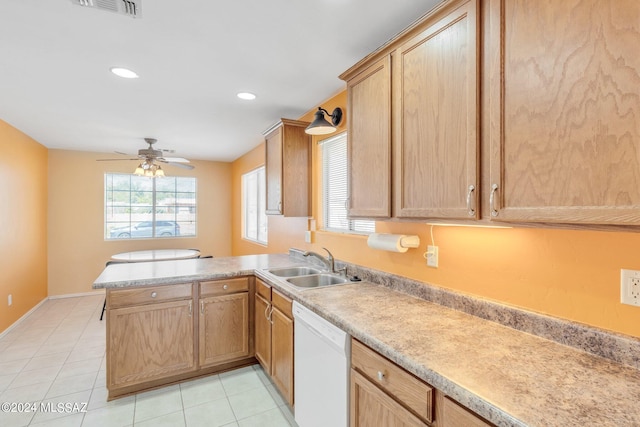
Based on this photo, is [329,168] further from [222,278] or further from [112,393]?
[112,393]

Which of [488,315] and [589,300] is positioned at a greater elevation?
[589,300]

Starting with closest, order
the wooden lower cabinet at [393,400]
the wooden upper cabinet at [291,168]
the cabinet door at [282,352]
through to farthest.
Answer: the wooden lower cabinet at [393,400] < the cabinet door at [282,352] < the wooden upper cabinet at [291,168]

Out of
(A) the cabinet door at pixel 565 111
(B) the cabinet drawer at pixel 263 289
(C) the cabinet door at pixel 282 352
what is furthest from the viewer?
(B) the cabinet drawer at pixel 263 289

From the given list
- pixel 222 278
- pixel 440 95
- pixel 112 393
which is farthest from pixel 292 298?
pixel 112 393

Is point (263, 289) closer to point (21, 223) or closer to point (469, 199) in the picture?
point (469, 199)

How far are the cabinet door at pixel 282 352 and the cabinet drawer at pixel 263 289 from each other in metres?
0.15

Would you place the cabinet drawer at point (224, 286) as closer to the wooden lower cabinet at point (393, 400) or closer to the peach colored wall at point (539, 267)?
Answer: the peach colored wall at point (539, 267)

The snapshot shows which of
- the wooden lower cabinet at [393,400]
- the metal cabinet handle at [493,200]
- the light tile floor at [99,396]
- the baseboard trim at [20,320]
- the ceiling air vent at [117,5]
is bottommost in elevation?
the light tile floor at [99,396]

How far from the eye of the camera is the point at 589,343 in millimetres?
1086

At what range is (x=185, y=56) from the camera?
2000 mm

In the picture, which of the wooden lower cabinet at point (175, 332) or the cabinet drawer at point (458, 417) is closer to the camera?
the cabinet drawer at point (458, 417)

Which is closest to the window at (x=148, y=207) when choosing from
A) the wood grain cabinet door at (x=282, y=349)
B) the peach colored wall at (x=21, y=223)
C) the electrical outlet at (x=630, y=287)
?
the peach colored wall at (x=21, y=223)

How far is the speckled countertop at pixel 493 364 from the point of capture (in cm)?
79

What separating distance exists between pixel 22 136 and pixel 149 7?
12.3ft
